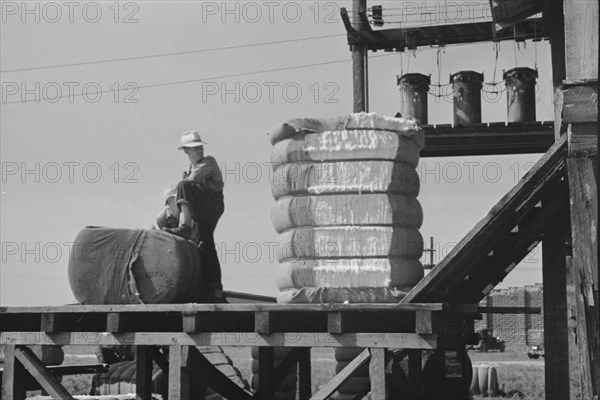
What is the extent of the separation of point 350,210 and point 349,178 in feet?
0.90

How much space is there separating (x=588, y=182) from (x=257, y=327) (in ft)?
9.81

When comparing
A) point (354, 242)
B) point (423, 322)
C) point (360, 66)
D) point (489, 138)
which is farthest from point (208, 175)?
point (489, 138)

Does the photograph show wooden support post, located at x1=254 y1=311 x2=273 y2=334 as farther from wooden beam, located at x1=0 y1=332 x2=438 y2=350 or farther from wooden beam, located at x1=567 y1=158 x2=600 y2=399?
wooden beam, located at x1=567 y1=158 x2=600 y2=399

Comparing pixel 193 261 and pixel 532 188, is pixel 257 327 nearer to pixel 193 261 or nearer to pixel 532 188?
pixel 193 261

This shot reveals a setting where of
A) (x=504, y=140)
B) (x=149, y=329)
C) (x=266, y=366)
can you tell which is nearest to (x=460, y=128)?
(x=504, y=140)

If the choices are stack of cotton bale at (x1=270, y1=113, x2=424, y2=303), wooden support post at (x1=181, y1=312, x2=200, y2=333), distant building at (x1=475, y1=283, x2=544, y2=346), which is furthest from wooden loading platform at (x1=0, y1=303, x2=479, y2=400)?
distant building at (x1=475, y1=283, x2=544, y2=346)

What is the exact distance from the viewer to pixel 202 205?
9422 millimetres

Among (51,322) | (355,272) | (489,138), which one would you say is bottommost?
(51,322)

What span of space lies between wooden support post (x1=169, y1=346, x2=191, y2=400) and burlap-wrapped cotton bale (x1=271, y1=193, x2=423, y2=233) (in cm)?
154

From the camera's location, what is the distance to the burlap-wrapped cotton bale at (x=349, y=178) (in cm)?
834

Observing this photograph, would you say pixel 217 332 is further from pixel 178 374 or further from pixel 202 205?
pixel 202 205

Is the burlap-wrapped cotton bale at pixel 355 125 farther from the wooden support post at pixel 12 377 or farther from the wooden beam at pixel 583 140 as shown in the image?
the wooden support post at pixel 12 377

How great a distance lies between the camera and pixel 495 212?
26.5ft

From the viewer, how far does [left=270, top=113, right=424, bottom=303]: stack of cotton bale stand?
8.28 m
